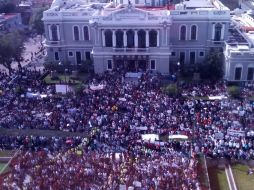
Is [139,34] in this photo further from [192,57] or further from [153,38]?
[192,57]

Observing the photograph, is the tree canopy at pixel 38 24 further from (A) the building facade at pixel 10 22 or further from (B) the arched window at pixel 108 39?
(B) the arched window at pixel 108 39

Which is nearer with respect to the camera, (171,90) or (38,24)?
(171,90)

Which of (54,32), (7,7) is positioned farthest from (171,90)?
(7,7)

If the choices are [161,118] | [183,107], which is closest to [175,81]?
[183,107]

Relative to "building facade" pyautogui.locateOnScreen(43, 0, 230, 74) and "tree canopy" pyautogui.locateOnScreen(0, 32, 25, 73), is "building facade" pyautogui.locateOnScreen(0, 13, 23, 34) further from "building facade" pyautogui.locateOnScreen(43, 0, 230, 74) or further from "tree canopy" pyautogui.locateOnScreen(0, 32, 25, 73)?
"building facade" pyautogui.locateOnScreen(43, 0, 230, 74)

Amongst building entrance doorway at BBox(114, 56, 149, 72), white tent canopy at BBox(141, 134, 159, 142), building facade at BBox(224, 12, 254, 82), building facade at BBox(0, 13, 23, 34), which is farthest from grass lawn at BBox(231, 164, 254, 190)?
building facade at BBox(0, 13, 23, 34)

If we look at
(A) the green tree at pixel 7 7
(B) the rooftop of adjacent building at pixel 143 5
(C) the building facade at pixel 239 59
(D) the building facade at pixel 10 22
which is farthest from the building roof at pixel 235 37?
(A) the green tree at pixel 7 7

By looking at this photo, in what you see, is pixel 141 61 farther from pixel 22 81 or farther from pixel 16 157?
pixel 16 157
